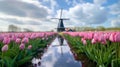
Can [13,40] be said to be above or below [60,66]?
above

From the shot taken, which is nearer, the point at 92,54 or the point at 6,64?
the point at 6,64

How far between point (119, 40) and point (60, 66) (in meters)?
1.84

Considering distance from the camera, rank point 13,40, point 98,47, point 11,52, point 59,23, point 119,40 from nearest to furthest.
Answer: point 119,40
point 11,52
point 98,47
point 13,40
point 59,23

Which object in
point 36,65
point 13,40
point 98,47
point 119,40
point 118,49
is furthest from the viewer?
point 13,40

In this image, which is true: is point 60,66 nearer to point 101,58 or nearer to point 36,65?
point 36,65

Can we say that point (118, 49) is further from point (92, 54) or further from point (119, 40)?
point (92, 54)

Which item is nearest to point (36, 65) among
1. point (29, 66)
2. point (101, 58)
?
point (29, 66)

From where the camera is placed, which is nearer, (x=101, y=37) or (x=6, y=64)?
(x=6, y=64)

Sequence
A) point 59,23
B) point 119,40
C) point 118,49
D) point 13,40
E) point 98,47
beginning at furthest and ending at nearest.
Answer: point 59,23 → point 13,40 → point 98,47 → point 118,49 → point 119,40

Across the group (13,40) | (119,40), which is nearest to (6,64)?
(119,40)

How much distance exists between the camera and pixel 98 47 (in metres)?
6.79

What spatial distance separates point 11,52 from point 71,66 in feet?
5.10

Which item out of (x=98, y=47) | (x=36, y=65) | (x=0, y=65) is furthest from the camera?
(x=98, y=47)

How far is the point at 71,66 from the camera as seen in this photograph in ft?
19.0
